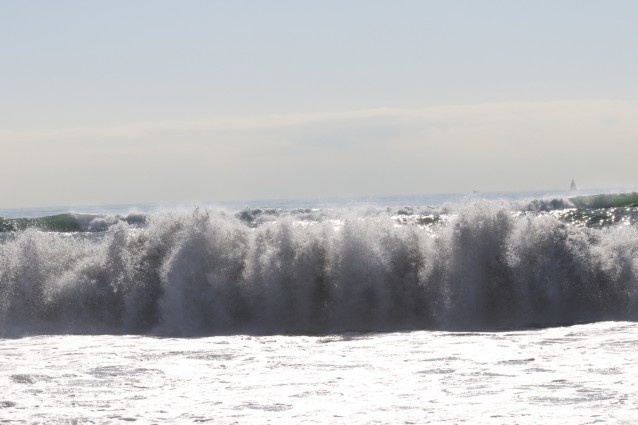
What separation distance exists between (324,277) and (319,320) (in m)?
1.17

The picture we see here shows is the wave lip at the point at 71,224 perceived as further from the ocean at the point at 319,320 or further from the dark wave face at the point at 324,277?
the dark wave face at the point at 324,277

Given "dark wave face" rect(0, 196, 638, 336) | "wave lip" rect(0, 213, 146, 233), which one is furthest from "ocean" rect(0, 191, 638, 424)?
"wave lip" rect(0, 213, 146, 233)

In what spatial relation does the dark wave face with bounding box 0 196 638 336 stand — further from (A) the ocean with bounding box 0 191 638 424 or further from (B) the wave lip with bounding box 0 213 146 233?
(B) the wave lip with bounding box 0 213 146 233


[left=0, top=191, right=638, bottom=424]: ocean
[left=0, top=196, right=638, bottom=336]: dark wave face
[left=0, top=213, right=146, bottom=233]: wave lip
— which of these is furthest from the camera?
[left=0, top=213, right=146, bottom=233]: wave lip

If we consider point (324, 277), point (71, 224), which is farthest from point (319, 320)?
point (71, 224)

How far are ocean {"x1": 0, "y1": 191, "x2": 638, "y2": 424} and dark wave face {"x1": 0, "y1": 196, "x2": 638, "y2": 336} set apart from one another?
39 mm

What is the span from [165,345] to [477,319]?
5665mm

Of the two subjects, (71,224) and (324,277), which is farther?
(71,224)

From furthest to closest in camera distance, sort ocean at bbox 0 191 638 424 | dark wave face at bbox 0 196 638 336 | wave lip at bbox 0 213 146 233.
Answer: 1. wave lip at bbox 0 213 146 233
2. dark wave face at bbox 0 196 638 336
3. ocean at bbox 0 191 638 424

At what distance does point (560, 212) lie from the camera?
32.0m

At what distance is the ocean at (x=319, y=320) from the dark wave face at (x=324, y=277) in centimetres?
4

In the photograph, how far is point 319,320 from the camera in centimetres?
1602

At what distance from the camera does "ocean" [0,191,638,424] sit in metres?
8.99

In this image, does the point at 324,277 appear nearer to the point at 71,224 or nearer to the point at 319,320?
the point at 319,320
